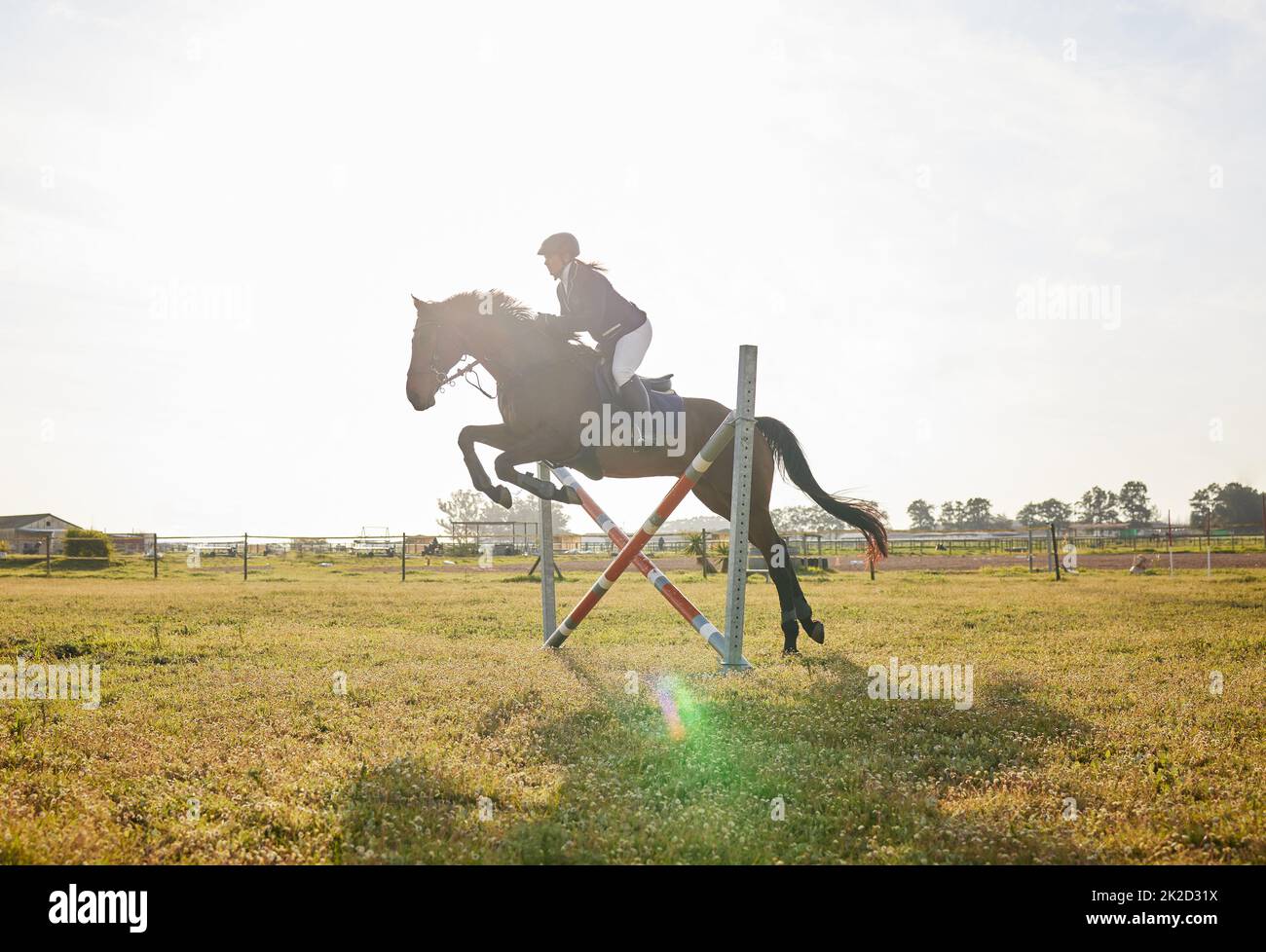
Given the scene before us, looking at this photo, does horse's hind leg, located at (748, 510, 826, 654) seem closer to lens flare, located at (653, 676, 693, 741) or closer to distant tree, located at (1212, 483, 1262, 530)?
lens flare, located at (653, 676, 693, 741)

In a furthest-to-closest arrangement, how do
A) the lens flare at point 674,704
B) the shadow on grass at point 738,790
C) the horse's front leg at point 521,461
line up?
the horse's front leg at point 521,461 → the lens flare at point 674,704 → the shadow on grass at point 738,790

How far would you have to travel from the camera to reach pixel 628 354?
7723 millimetres

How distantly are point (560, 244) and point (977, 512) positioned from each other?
489 feet

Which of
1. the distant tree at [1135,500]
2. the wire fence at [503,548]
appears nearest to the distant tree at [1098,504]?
the distant tree at [1135,500]

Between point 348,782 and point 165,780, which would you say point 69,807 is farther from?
point 348,782

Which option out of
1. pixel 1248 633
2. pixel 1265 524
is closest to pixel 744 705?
pixel 1248 633

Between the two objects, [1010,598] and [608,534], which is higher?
[608,534]

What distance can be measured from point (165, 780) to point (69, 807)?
0.46 meters

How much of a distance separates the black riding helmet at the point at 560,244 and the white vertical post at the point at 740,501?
214 cm

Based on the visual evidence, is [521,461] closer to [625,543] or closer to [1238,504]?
[625,543]

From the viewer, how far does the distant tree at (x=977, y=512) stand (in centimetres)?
13514

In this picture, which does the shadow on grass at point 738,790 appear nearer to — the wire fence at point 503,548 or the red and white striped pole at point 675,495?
the red and white striped pole at point 675,495

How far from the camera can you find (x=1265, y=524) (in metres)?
23.8
